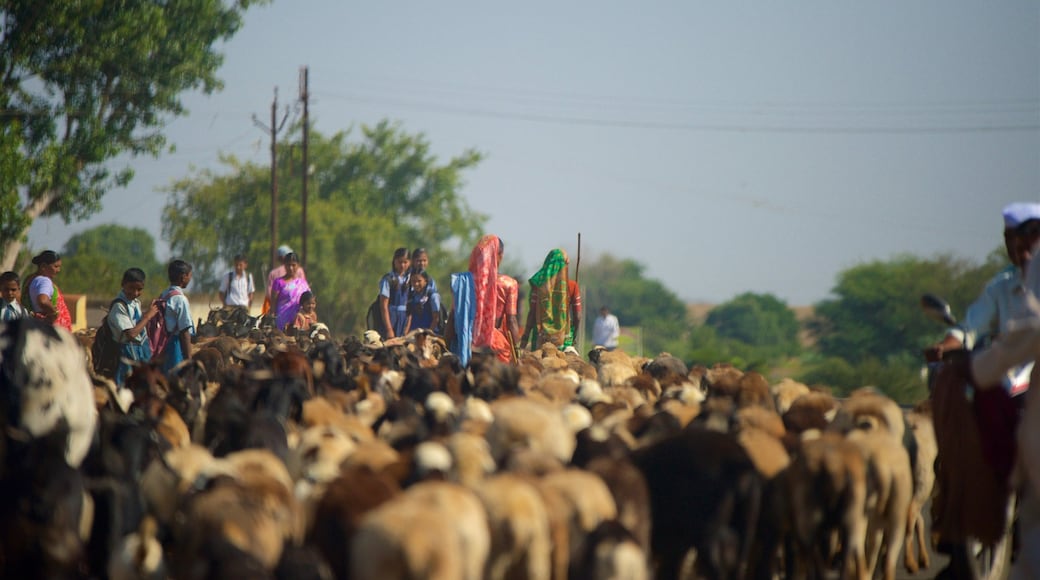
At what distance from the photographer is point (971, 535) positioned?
663 cm

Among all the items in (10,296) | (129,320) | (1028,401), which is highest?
(10,296)

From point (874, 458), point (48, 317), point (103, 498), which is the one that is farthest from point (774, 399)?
point (48, 317)

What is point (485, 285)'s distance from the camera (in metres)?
14.7

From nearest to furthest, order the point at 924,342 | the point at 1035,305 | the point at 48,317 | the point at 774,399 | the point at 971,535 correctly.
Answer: the point at 1035,305
the point at 971,535
the point at 774,399
the point at 48,317
the point at 924,342

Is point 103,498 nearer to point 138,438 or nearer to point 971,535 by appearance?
point 138,438

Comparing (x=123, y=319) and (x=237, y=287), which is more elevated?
(x=237, y=287)

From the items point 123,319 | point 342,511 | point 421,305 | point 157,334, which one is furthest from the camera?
point 421,305

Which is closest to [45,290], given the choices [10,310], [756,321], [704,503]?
[10,310]

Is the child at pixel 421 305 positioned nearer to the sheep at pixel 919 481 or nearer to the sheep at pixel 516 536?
the sheep at pixel 919 481

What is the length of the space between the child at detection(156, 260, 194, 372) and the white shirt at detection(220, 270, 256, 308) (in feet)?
23.9

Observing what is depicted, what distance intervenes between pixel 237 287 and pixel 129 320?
303 inches

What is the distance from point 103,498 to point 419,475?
1.54 meters

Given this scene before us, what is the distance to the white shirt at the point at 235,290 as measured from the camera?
1923 centimetres

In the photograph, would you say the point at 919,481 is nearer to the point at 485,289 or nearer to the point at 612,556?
the point at 612,556
